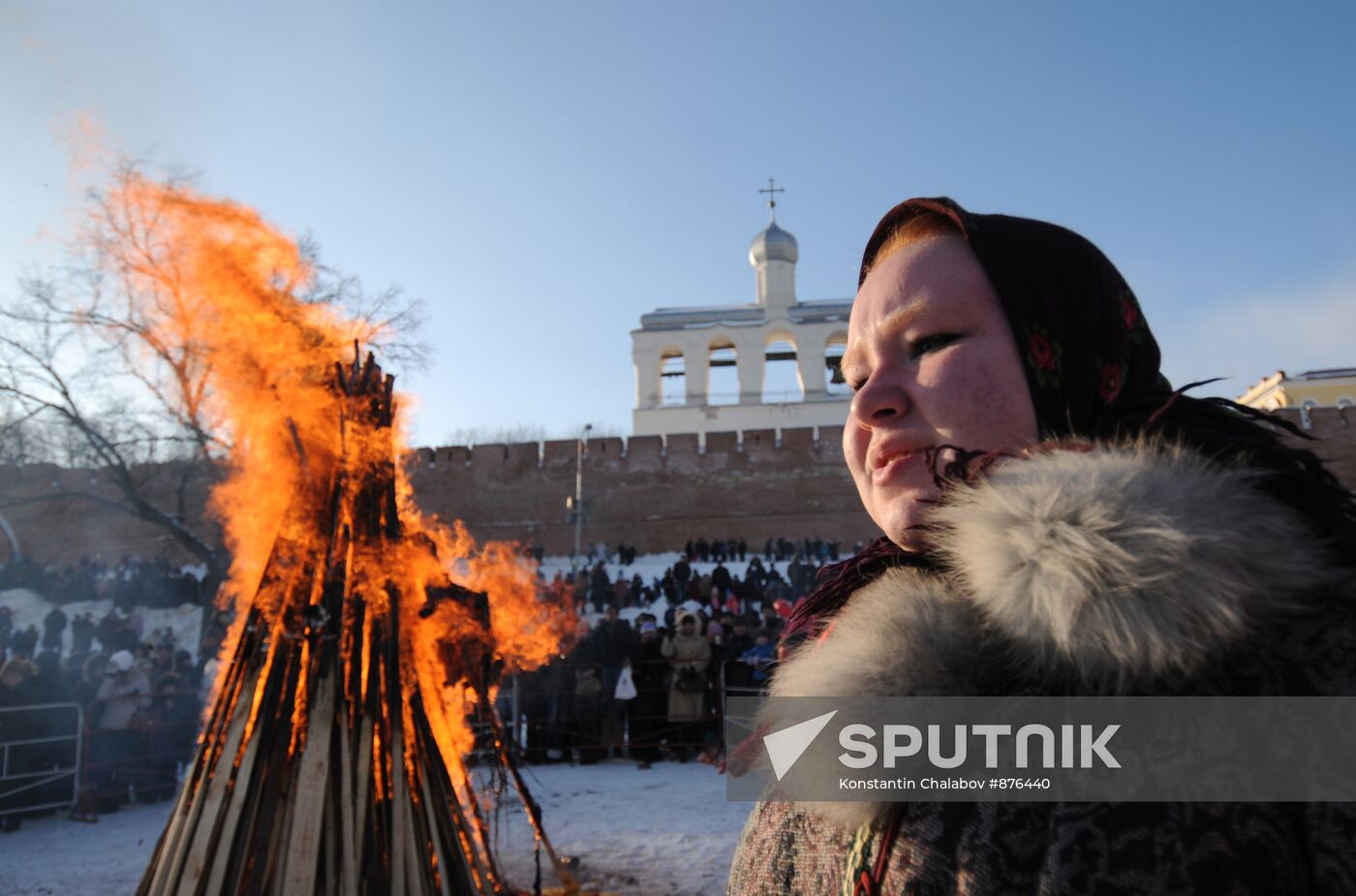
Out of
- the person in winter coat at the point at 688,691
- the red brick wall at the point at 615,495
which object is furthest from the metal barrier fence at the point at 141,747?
the red brick wall at the point at 615,495

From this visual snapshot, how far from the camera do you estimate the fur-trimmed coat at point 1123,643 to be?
74cm

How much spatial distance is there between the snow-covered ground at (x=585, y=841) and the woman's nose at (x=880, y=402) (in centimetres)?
419

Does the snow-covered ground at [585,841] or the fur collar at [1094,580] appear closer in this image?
the fur collar at [1094,580]

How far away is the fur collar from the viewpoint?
30.9 inches

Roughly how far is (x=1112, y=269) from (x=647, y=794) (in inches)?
320

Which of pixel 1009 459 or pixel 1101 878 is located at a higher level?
pixel 1009 459

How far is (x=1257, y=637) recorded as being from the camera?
807mm

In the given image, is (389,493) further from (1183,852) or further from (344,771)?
(1183,852)

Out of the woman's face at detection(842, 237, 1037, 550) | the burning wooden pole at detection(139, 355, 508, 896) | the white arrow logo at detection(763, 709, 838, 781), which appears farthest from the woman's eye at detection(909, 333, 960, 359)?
the burning wooden pole at detection(139, 355, 508, 896)

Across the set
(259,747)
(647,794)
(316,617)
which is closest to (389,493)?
(316,617)

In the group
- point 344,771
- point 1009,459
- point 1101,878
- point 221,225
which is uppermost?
point 221,225

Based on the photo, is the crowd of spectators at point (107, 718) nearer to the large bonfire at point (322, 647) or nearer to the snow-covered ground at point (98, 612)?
the large bonfire at point (322, 647)

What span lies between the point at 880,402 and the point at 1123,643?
48 centimetres

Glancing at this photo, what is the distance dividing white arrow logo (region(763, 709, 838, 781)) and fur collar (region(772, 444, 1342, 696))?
0.12 feet
